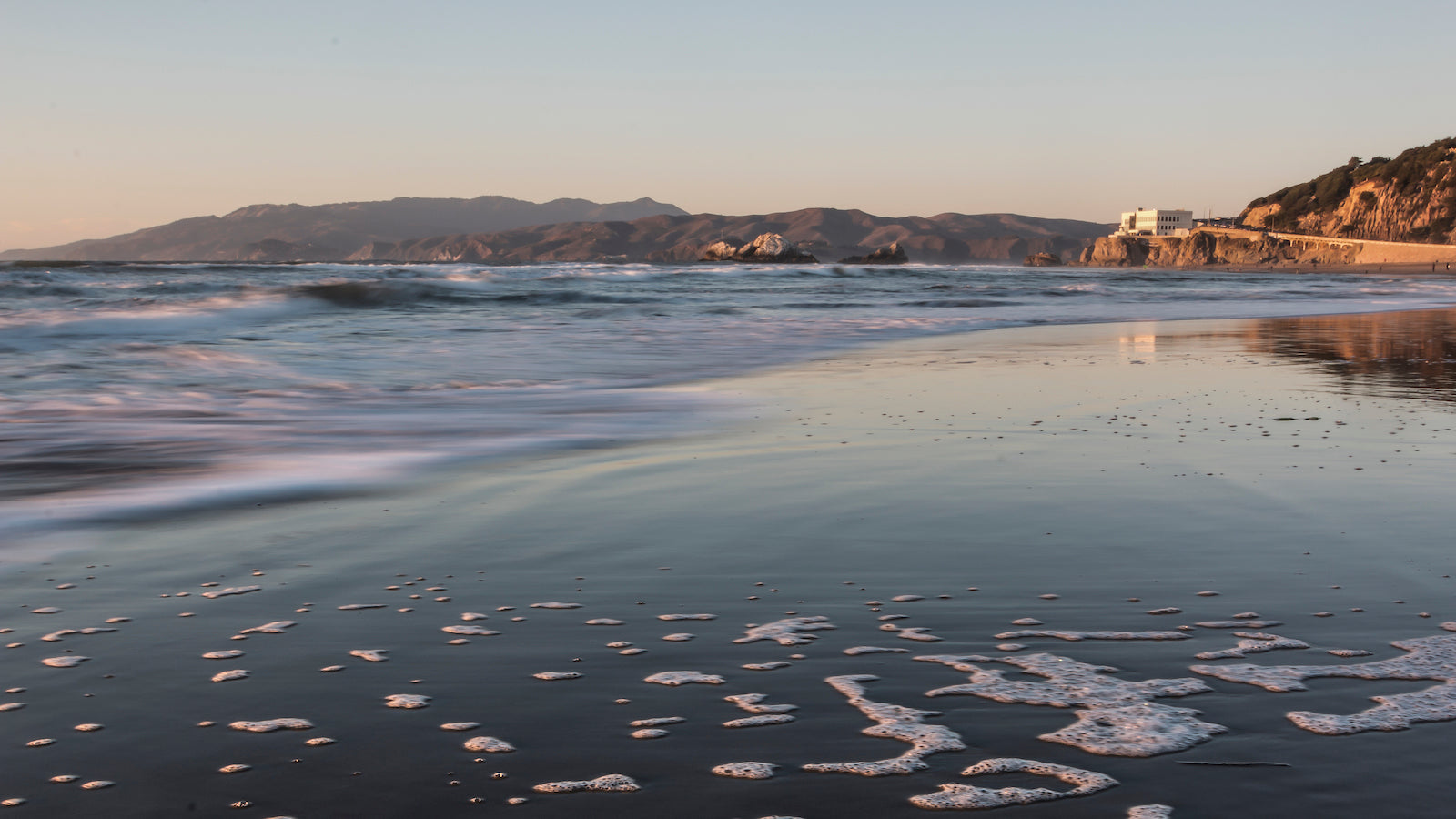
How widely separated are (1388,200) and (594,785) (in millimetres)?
130971

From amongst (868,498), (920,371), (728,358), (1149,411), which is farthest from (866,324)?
(868,498)

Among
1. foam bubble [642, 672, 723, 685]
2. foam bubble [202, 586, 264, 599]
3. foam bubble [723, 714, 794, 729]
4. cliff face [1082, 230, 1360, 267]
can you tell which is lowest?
foam bubble [723, 714, 794, 729]

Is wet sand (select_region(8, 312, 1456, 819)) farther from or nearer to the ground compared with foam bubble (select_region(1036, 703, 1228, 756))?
farther from the ground

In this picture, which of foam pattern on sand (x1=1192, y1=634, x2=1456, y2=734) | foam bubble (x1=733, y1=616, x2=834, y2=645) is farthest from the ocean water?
foam pattern on sand (x1=1192, y1=634, x2=1456, y2=734)

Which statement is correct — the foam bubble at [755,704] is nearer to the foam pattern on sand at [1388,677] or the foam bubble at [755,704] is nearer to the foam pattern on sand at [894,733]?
the foam pattern on sand at [894,733]

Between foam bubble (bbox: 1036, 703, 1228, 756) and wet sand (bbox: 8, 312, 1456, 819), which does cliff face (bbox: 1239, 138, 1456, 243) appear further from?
foam bubble (bbox: 1036, 703, 1228, 756)

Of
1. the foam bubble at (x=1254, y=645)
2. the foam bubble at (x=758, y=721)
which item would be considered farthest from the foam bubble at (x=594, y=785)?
the foam bubble at (x=1254, y=645)

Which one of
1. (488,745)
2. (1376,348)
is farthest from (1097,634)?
(1376,348)

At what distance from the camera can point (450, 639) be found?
3279 millimetres

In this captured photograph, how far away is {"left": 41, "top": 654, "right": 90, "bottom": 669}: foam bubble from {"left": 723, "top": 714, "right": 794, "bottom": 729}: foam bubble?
1.88m

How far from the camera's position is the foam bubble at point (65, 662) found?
3.05 meters

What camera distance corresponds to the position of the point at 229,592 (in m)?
3.81

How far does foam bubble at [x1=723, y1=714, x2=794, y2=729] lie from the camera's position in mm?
2635

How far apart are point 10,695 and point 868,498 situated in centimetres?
356
